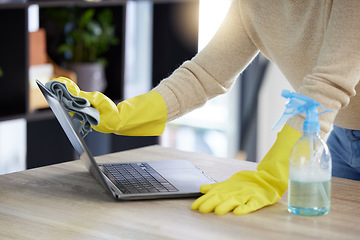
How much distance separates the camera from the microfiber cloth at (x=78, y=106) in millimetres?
1356

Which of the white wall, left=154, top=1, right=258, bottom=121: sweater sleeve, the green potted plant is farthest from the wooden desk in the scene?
the white wall

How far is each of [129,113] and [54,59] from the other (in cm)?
176

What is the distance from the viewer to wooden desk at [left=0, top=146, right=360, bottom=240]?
1131 mm

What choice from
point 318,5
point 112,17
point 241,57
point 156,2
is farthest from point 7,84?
point 318,5

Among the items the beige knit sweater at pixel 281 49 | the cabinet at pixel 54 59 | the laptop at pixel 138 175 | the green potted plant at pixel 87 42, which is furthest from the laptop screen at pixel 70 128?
the green potted plant at pixel 87 42

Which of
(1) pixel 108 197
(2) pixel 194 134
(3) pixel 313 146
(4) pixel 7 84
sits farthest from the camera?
(2) pixel 194 134

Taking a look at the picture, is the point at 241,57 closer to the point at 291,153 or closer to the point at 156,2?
the point at 291,153

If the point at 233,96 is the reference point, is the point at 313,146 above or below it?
above

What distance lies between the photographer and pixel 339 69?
4.16 ft

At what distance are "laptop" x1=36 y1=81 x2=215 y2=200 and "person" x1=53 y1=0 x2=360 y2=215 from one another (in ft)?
0.27

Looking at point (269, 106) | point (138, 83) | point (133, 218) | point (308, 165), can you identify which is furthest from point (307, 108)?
point (138, 83)

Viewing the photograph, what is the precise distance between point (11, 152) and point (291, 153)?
2.04 metres

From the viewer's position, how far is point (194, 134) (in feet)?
14.4

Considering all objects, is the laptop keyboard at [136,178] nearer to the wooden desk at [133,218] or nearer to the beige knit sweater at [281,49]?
the wooden desk at [133,218]
